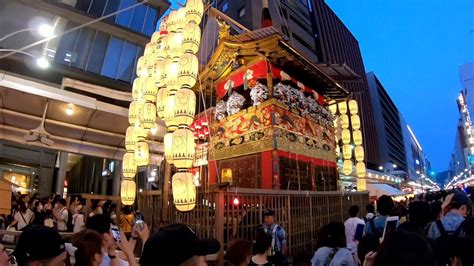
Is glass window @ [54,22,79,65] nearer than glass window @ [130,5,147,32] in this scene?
Yes

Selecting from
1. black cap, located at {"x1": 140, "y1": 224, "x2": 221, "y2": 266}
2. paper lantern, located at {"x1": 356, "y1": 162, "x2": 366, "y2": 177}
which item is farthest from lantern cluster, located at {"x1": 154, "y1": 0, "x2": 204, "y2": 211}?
paper lantern, located at {"x1": 356, "y1": 162, "x2": 366, "y2": 177}

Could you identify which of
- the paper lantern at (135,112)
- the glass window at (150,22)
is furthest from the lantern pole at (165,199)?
the glass window at (150,22)

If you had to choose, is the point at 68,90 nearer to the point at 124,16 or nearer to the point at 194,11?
the point at 194,11

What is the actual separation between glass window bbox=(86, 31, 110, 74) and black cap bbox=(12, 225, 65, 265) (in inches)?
739

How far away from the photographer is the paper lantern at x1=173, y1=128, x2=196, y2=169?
6.71 meters

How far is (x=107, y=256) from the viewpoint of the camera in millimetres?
2891

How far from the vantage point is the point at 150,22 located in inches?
870

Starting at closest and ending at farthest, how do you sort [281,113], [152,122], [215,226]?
[215,226] < [152,122] < [281,113]

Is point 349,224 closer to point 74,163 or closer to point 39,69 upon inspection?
point 39,69

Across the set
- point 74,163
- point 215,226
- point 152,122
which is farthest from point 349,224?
point 74,163

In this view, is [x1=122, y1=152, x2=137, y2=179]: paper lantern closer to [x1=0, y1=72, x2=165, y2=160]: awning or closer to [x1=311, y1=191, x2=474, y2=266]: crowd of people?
[x1=0, y1=72, x2=165, y2=160]: awning

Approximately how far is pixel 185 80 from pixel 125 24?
15.9m

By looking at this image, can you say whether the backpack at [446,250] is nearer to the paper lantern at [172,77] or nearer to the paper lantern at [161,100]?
the paper lantern at [172,77]

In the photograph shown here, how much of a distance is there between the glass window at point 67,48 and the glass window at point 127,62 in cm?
275
